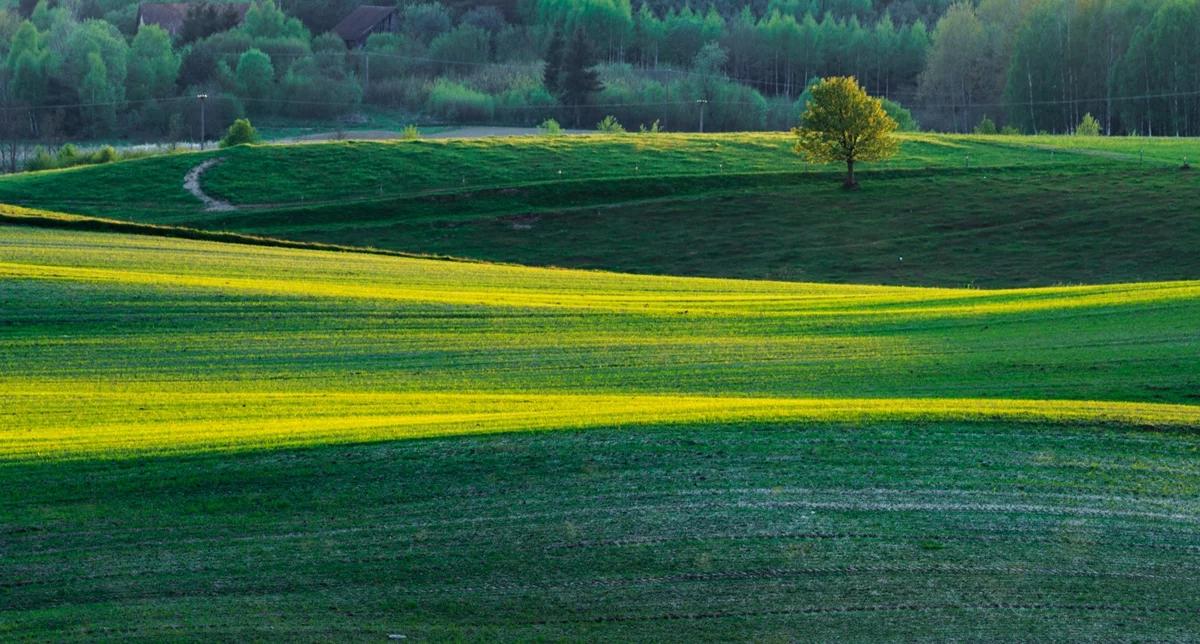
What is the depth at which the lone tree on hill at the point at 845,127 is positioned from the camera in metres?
78.7

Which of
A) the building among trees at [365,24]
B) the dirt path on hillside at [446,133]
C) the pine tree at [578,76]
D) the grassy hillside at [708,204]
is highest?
the building among trees at [365,24]

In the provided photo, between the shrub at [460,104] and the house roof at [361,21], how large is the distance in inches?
1607

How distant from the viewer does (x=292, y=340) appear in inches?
1244

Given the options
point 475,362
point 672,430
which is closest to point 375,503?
point 672,430

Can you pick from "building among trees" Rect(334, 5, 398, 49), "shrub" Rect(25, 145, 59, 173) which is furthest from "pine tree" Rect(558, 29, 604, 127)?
"shrub" Rect(25, 145, 59, 173)

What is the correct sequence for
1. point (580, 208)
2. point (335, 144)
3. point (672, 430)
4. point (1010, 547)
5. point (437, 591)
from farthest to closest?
point (335, 144) < point (580, 208) < point (672, 430) < point (1010, 547) < point (437, 591)

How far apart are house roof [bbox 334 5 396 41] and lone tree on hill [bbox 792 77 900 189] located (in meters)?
117

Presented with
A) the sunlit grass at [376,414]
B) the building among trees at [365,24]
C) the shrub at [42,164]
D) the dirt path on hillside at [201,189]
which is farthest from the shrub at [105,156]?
the building among trees at [365,24]

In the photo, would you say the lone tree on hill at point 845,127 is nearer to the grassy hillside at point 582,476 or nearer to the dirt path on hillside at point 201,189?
the dirt path on hillside at point 201,189

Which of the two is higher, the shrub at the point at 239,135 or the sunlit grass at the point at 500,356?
the shrub at the point at 239,135

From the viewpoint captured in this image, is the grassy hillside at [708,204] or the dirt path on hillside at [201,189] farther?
the dirt path on hillside at [201,189]

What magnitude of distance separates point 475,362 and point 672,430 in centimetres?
943

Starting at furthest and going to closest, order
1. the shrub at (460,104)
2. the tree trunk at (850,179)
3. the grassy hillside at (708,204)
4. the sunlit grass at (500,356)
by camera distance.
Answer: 1. the shrub at (460,104)
2. the tree trunk at (850,179)
3. the grassy hillside at (708,204)
4. the sunlit grass at (500,356)

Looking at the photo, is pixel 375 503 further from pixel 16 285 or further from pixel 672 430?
pixel 16 285
